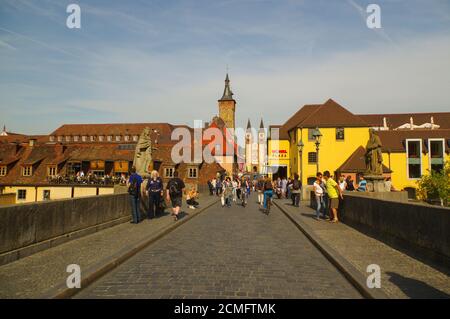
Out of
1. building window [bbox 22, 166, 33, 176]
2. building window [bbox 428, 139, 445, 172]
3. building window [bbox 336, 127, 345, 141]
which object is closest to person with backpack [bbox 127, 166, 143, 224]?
building window [bbox 336, 127, 345, 141]

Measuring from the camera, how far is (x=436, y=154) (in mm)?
44094

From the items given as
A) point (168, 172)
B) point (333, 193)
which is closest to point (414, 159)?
point (168, 172)

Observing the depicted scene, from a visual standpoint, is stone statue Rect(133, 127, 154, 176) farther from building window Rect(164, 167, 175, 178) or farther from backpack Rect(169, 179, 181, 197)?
building window Rect(164, 167, 175, 178)

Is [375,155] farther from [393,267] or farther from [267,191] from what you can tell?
[393,267]

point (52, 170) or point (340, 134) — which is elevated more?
point (340, 134)

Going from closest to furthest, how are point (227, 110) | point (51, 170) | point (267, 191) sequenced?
point (267, 191) → point (51, 170) → point (227, 110)

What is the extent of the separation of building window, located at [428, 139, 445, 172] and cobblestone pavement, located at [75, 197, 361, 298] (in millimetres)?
41619

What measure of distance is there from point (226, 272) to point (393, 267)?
115 inches

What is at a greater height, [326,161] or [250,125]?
[250,125]

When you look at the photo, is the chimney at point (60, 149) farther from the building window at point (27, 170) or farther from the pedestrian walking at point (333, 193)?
the pedestrian walking at point (333, 193)
